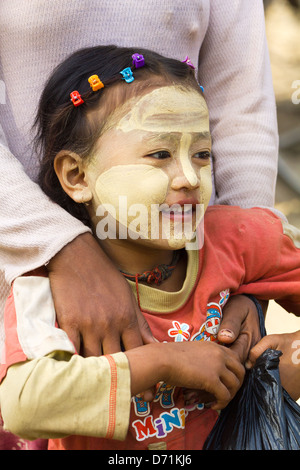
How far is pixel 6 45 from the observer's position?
6.43 feet

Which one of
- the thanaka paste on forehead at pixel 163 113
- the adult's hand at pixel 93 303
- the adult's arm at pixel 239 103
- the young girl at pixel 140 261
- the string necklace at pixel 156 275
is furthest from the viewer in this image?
the adult's arm at pixel 239 103

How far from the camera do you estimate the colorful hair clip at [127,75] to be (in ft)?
5.64

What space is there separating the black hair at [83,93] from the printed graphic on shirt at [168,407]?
417 millimetres

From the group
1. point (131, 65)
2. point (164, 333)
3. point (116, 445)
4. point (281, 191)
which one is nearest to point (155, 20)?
point (131, 65)

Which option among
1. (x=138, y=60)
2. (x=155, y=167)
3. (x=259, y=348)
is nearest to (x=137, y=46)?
(x=138, y=60)

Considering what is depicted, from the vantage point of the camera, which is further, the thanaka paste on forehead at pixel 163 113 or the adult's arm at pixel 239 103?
the adult's arm at pixel 239 103

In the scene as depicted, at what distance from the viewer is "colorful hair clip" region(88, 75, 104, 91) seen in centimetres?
171

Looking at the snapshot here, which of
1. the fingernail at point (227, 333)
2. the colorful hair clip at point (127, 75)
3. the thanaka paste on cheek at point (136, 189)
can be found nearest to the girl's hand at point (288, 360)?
the fingernail at point (227, 333)

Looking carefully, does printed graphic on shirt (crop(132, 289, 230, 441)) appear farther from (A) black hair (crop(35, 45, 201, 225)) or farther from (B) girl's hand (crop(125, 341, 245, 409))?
(A) black hair (crop(35, 45, 201, 225))

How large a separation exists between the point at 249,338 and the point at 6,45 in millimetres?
1083

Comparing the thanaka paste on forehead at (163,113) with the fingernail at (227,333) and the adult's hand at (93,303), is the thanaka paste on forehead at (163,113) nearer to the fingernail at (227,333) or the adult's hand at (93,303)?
the adult's hand at (93,303)

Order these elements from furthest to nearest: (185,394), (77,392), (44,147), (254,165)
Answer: (254,165) < (44,147) < (185,394) < (77,392)

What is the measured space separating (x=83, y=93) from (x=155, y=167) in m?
0.28
